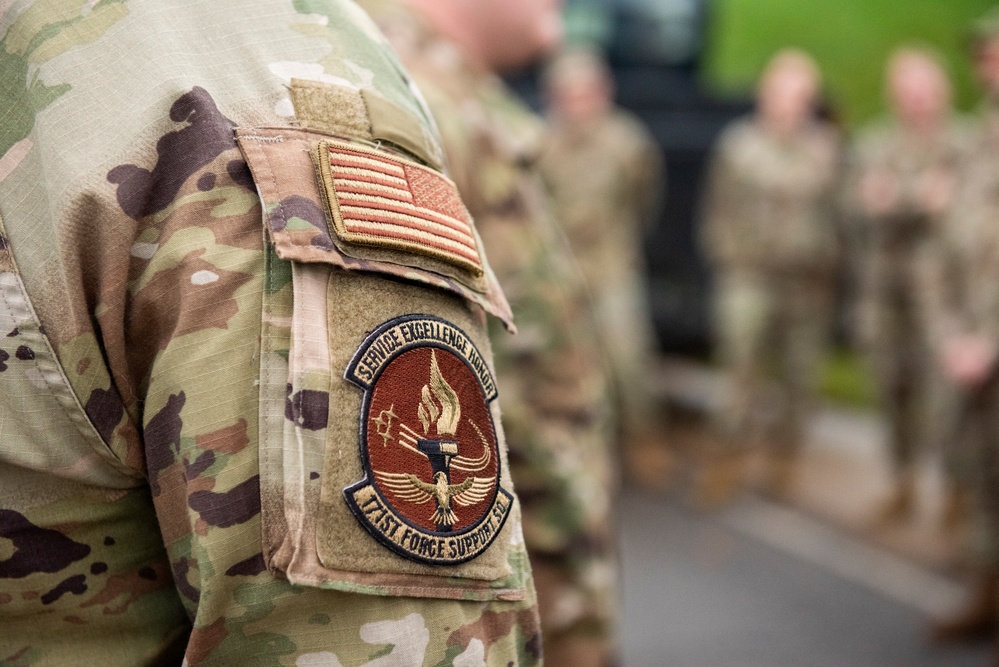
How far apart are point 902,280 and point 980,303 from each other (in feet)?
5.19

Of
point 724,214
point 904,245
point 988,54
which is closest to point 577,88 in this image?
point 724,214

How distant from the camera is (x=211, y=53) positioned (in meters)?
0.79

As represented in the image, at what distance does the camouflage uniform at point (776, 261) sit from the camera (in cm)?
580

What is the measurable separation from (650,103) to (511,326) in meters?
7.01

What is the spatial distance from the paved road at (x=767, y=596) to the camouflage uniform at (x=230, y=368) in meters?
3.04

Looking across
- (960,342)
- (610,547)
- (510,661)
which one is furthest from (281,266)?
(960,342)

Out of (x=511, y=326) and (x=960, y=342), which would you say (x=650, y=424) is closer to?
(x=960, y=342)

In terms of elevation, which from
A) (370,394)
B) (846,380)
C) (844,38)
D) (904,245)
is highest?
(370,394)

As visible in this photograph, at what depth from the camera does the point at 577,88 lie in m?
6.54

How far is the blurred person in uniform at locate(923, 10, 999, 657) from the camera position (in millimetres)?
3549

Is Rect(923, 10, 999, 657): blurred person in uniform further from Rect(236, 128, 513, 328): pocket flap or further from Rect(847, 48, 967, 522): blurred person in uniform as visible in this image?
Rect(236, 128, 513, 328): pocket flap

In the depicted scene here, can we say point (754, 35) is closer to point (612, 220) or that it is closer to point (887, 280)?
point (612, 220)

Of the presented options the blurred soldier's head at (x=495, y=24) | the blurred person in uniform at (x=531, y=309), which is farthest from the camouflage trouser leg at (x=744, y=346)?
the blurred soldier's head at (x=495, y=24)

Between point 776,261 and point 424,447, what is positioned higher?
point 424,447
